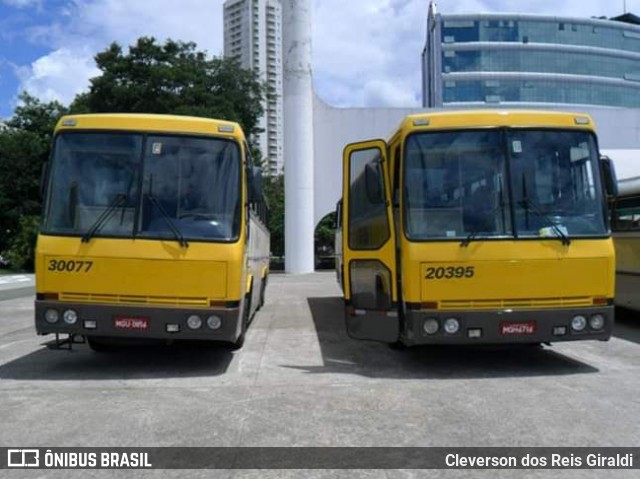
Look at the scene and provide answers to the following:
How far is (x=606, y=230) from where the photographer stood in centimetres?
774

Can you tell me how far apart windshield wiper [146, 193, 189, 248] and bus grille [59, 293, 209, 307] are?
63 centimetres

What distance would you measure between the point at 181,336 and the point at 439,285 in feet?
9.88

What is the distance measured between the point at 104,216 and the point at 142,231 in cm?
49

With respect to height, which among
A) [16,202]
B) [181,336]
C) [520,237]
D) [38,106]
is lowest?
[181,336]

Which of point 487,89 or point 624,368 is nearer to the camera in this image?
point 624,368

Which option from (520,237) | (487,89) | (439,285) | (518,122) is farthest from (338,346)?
(487,89)

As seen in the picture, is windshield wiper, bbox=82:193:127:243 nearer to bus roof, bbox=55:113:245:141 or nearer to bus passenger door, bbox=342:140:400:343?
bus roof, bbox=55:113:245:141

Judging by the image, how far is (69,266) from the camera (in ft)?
24.9

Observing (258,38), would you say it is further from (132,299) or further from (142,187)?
(132,299)

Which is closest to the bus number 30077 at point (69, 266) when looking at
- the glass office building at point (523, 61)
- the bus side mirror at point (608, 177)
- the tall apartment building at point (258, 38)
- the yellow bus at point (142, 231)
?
the yellow bus at point (142, 231)

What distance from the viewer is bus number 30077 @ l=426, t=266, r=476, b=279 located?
755cm

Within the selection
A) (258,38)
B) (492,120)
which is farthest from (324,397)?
(258,38)

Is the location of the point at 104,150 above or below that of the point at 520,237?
above

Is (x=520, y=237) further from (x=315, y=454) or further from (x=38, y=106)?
(x=38, y=106)
